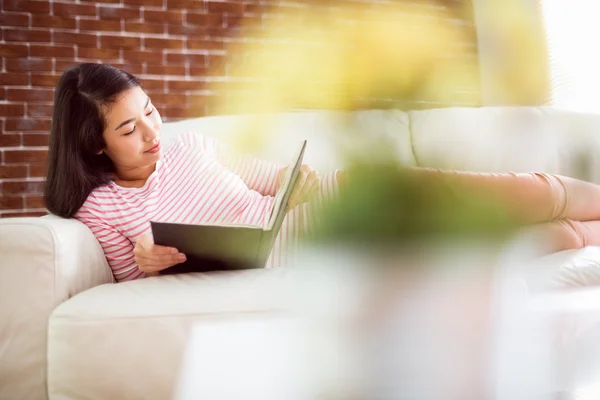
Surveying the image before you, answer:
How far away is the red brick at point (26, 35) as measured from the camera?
79.8 inches

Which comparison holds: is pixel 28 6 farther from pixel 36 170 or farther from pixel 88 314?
pixel 88 314

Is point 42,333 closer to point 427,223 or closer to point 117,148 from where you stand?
point 117,148

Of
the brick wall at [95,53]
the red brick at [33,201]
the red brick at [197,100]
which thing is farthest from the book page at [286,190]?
the red brick at [33,201]

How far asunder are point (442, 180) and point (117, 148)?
112 centimetres

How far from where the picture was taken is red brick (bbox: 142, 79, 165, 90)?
2172mm

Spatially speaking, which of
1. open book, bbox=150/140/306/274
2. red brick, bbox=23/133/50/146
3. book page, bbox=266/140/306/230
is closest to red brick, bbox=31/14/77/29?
red brick, bbox=23/133/50/146

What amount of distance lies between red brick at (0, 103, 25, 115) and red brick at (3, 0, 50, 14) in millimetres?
365

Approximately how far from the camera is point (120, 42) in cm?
213

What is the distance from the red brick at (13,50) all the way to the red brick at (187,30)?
56 cm

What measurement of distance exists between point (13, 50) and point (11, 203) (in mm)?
592

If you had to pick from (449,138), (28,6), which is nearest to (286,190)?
(449,138)

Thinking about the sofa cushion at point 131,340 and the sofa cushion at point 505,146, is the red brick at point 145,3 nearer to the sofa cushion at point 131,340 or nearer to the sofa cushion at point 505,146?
the sofa cushion at point 131,340

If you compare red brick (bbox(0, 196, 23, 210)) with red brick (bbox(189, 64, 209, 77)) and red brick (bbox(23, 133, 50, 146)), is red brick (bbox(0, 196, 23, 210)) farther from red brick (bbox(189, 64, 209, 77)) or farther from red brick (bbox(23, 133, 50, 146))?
red brick (bbox(189, 64, 209, 77))

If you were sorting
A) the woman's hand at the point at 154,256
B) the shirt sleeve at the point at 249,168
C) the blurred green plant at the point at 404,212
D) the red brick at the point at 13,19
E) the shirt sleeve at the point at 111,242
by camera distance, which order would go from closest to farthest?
the blurred green plant at the point at 404,212, the woman's hand at the point at 154,256, the shirt sleeve at the point at 111,242, the shirt sleeve at the point at 249,168, the red brick at the point at 13,19
